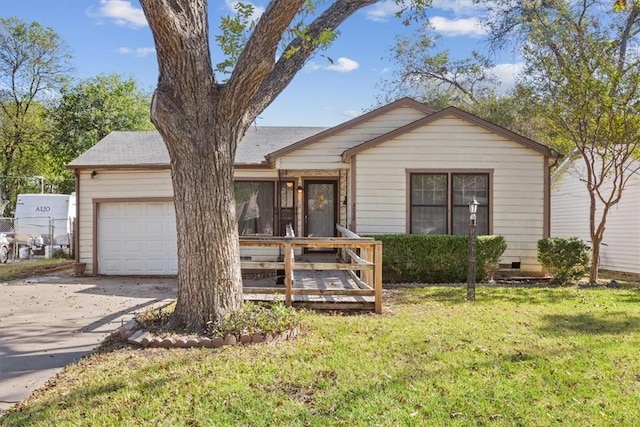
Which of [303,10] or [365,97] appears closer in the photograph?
[303,10]

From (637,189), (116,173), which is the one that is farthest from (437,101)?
(116,173)

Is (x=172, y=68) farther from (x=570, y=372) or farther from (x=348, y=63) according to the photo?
(x=348, y=63)

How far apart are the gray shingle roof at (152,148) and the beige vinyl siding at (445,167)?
337 cm

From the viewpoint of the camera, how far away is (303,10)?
6.71m

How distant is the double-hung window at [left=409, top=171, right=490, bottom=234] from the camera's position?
1161cm

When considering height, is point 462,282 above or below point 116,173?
below

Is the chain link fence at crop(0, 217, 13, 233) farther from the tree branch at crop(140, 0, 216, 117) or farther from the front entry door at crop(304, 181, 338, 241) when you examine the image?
the tree branch at crop(140, 0, 216, 117)

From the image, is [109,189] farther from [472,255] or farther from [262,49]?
[472,255]

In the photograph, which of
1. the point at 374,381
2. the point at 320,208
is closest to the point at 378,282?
the point at 374,381

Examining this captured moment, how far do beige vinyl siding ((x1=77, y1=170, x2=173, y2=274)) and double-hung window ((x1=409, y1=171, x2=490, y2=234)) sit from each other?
680 centimetres

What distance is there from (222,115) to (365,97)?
81.3ft

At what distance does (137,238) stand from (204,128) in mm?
8818

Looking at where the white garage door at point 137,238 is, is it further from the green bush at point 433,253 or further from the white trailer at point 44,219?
the white trailer at point 44,219

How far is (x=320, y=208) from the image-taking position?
569 inches
